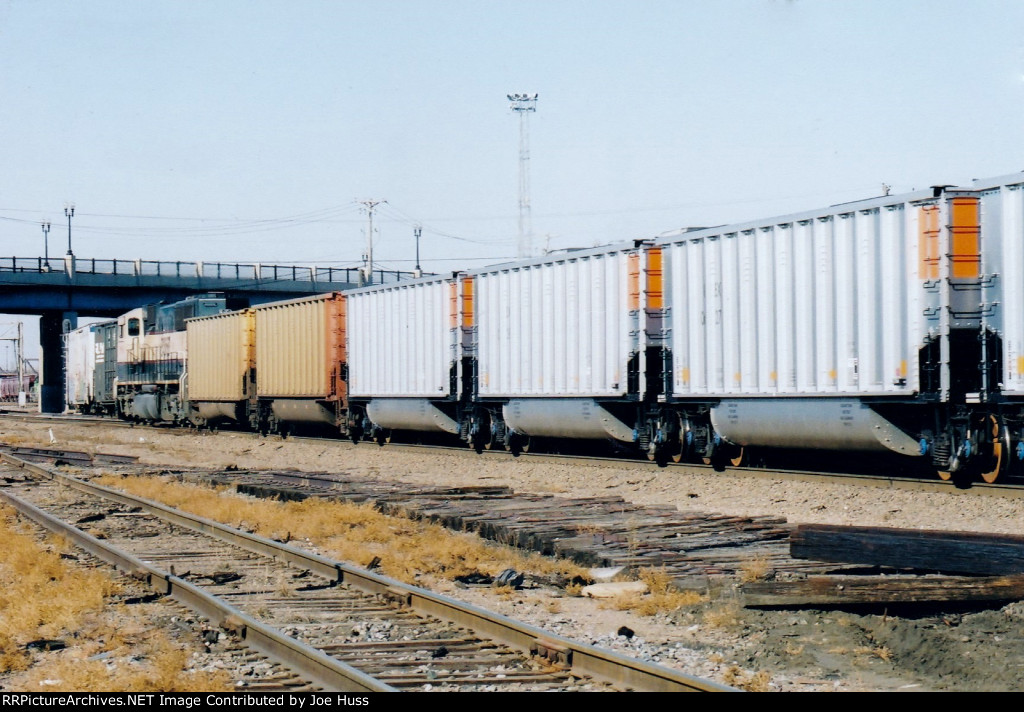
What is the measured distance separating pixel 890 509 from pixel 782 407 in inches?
130

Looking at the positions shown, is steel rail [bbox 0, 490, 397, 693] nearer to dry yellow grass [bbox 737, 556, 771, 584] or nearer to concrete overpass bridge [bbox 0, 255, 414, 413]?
dry yellow grass [bbox 737, 556, 771, 584]

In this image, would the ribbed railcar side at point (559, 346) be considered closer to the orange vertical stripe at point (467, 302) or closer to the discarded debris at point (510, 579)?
the orange vertical stripe at point (467, 302)

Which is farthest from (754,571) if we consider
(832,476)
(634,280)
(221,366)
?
(221,366)

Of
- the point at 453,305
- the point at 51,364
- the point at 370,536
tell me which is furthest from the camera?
the point at 51,364

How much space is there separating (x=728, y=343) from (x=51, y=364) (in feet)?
236

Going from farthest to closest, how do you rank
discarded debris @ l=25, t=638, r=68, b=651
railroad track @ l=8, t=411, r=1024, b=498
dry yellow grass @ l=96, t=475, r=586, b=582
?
railroad track @ l=8, t=411, r=1024, b=498 → dry yellow grass @ l=96, t=475, r=586, b=582 → discarded debris @ l=25, t=638, r=68, b=651

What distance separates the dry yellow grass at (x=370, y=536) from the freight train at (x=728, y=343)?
6.27 m

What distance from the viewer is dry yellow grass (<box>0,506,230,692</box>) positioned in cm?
679

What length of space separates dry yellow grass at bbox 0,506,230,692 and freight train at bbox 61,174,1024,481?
10.1 meters

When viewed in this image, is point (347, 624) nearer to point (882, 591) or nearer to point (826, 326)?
point (882, 591)

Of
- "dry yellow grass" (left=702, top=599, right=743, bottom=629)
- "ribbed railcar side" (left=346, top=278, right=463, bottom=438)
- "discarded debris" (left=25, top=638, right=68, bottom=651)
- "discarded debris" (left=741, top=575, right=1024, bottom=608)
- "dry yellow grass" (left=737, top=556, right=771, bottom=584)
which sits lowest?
"discarded debris" (left=25, top=638, right=68, bottom=651)

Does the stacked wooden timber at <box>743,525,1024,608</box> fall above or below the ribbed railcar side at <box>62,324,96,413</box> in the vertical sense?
below

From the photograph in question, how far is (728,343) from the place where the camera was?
18.2 metres

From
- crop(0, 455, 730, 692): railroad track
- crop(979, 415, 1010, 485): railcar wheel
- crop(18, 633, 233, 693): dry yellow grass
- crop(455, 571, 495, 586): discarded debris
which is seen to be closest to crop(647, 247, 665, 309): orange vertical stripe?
crop(979, 415, 1010, 485): railcar wheel
